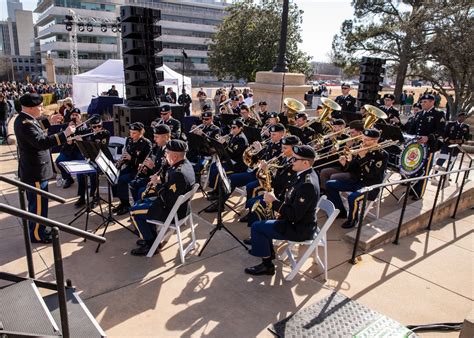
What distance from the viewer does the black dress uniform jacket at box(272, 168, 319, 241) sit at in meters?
4.38

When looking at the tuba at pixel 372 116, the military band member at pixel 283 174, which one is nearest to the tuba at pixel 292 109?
the tuba at pixel 372 116

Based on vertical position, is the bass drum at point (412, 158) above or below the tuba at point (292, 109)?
below

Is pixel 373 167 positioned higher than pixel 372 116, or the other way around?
pixel 372 116

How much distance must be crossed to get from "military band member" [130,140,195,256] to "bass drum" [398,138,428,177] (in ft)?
15.6

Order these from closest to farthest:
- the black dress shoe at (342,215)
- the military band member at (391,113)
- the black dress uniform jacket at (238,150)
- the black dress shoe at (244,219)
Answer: the black dress shoe at (244,219) → the black dress shoe at (342,215) → the black dress uniform jacket at (238,150) → the military band member at (391,113)

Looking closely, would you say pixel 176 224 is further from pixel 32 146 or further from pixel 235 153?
pixel 235 153

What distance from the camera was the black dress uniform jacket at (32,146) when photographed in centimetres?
536

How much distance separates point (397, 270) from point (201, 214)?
12.0 ft

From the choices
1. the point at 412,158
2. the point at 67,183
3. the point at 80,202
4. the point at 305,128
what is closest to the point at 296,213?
the point at 412,158

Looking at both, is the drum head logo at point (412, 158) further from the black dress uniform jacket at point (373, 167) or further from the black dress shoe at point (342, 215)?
the black dress shoe at point (342, 215)

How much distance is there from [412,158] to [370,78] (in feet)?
14.3

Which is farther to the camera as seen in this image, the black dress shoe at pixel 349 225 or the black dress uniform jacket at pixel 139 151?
the black dress uniform jacket at pixel 139 151

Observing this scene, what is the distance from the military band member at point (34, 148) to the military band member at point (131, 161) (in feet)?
4.73

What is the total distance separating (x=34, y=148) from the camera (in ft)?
18.0
